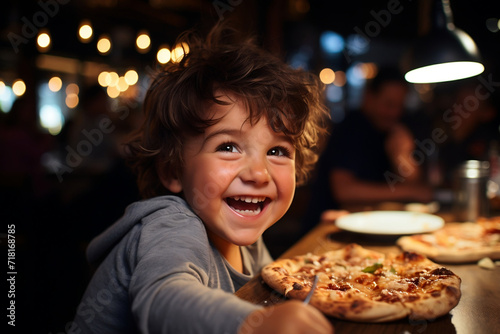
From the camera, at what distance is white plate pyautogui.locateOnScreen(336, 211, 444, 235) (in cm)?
152

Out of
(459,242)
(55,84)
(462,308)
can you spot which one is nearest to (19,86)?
(55,84)

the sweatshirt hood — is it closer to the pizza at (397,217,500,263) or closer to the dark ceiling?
the pizza at (397,217,500,263)

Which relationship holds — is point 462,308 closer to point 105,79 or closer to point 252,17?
point 252,17

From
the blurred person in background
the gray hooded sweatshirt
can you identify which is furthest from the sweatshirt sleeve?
the blurred person in background

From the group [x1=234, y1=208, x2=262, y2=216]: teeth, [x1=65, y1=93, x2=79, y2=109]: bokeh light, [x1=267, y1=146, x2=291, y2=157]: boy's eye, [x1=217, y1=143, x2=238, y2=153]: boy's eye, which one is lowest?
[x1=234, y1=208, x2=262, y2=216]: teeth

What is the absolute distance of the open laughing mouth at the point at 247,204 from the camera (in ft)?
3.33

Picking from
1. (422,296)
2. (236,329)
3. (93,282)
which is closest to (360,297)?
(422,296)

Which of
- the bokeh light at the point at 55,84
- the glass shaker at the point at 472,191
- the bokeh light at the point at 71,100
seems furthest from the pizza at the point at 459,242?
the bokeh light at the point at 71,100

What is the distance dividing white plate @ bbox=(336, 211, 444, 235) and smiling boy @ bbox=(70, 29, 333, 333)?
0.59 m

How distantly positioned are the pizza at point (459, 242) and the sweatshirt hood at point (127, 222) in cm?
83

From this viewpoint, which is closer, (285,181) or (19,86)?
(285,181)

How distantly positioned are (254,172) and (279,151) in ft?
0.48

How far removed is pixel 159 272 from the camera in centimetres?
71

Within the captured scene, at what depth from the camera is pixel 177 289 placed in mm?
651
